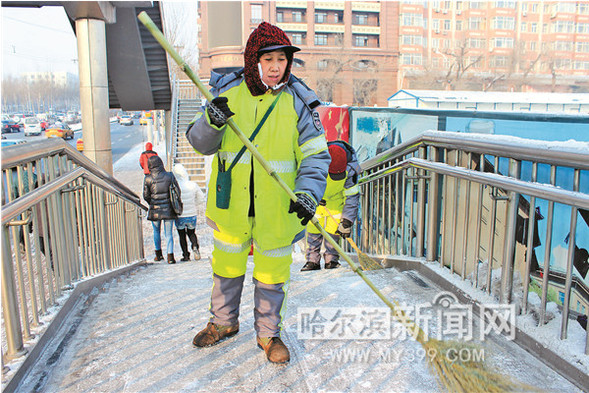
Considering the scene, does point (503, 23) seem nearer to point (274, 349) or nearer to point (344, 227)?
point (344, 227)

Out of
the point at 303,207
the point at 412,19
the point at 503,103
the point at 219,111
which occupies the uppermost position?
the point at 412,19

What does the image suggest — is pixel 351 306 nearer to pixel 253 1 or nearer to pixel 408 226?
pixel 408 226

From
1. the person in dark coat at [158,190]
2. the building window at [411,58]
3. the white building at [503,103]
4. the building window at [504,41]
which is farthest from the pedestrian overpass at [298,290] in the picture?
the building window at [504,41]

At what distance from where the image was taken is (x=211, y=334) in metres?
2.91

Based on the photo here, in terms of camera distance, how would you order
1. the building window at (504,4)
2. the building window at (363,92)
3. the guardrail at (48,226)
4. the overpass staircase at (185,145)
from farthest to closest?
the building window at (504,4) → the building window at (363,92) → the overpass staircase at (185,145) → the guardrail at (48,226)

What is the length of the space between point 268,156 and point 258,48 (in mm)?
593

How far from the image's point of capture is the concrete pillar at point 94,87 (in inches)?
447

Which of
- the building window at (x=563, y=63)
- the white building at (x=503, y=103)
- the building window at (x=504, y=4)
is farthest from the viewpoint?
the building window at (x=504, y=4)

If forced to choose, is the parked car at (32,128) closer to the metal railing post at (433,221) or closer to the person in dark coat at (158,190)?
the person in dark coat at (158,190)

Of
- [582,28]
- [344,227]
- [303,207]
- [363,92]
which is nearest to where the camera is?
[303,207]

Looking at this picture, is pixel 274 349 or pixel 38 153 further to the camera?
pixel 38 153

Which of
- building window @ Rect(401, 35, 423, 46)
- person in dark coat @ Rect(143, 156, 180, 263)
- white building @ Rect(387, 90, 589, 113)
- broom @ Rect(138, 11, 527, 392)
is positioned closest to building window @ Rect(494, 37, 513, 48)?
building window @ Rect(401, 35, 423, 46)

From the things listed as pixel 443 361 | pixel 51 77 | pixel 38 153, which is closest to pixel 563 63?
pixel 443 361

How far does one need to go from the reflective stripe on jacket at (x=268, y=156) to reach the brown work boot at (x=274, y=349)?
0.51 meters
